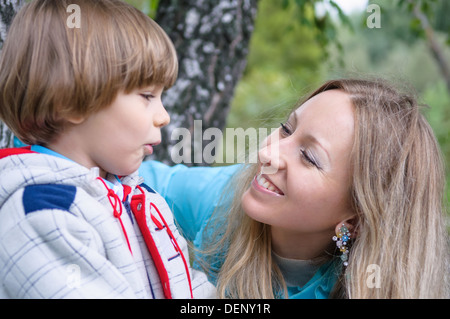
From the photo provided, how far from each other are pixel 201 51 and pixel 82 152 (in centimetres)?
131

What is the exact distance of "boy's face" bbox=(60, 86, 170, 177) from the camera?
1.29 meters

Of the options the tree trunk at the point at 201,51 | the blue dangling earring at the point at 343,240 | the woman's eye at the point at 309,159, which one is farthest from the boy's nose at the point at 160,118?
the tree trunk at the point at 201,51

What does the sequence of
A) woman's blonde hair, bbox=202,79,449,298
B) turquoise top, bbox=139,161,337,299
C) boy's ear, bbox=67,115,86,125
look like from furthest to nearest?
1. turquoise top, bbox=139,161,337,299
2. woman's blonde hair, bbox=202,79,449,298
3. boy's ear, bbox=67,115,86,125

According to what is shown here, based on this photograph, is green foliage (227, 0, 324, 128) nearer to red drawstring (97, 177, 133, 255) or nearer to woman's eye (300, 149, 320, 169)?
woman's eye (300, 149, 320, 169)

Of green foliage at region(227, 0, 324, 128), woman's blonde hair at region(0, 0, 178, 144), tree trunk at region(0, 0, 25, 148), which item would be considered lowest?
green foliage at region(227, 0, 324, 128)

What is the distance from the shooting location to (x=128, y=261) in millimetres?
1249

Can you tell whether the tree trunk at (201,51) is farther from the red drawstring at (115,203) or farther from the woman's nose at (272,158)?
the red drawstring at (115,203)

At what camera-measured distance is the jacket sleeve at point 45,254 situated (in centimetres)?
111

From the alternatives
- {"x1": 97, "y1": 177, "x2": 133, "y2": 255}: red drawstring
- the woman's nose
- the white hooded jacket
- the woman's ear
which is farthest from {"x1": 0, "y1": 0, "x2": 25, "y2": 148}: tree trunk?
the woman's ear

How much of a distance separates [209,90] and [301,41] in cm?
986

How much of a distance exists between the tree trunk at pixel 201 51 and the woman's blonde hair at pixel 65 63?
1190 mm

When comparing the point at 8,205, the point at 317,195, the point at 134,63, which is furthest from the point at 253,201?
the point at 8,205

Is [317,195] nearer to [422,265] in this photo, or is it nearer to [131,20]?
[422,265]

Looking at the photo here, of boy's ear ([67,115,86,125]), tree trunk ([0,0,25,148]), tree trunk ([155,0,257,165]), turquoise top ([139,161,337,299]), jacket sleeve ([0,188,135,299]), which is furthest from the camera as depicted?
tree trunk ([155,0,257,165])
